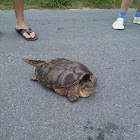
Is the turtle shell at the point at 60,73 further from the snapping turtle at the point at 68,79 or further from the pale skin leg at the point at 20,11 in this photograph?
the pale skin leg at the point at 20,11

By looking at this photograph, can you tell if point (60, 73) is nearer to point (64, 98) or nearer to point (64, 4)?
point (64, 98)

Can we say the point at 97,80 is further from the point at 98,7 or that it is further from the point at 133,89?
the point at 98,7

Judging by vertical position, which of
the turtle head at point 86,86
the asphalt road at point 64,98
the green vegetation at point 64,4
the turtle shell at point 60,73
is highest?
the green vegetation at point 64,4

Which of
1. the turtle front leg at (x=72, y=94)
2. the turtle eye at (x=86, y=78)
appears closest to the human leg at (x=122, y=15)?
the turtle eye at (x=86, y=78)

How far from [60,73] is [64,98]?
10.9 inches

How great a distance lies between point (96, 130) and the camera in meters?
1.49

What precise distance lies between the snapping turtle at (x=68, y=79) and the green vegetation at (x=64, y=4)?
10.1 ft

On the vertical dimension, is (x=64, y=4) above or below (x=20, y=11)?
below

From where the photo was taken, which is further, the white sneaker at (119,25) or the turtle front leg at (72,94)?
the white sneaker at (119,25)

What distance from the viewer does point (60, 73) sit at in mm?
1808

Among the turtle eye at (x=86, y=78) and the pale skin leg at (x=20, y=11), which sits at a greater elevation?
the pale skin leg at (x=20, y=11)

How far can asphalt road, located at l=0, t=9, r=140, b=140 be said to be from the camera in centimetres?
150

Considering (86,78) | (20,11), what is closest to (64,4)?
(20,11)

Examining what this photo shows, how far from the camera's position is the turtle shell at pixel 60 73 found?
1765 millimetres
